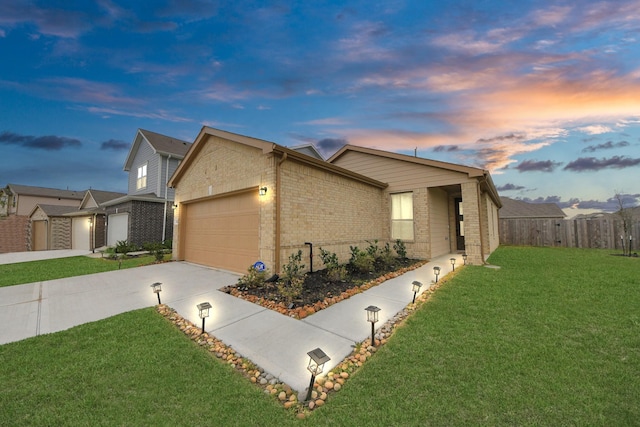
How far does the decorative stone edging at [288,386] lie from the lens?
237 cm

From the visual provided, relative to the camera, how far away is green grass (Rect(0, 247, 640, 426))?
2135mm

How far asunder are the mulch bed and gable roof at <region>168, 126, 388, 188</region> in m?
3.55

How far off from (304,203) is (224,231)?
3517 mm

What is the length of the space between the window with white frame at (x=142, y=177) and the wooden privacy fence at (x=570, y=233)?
27.0m

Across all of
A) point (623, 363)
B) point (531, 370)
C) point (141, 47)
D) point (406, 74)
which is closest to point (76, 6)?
point (141, 47)

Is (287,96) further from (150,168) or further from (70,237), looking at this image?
(70,237)

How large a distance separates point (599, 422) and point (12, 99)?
32.4m

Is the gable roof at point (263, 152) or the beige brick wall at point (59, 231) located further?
the beige brick wall at point (59, 231)

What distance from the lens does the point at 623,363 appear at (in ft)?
9.31

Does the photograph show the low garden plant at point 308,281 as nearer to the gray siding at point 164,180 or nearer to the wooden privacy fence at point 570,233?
the gray siding at point 164,180

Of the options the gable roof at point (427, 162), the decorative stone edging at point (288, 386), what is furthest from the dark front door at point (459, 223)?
the decorative stone edging at point (288, 386)

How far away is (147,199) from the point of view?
1475cm

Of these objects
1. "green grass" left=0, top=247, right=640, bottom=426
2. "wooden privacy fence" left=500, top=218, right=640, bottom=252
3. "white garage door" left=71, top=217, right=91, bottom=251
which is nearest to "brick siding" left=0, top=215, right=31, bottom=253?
"white garage door" left=71, top=217, right=91, bottom=251

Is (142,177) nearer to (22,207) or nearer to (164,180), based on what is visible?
(164,180)
